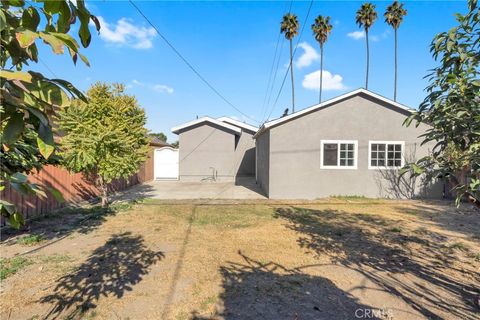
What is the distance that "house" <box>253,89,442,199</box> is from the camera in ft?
40.7

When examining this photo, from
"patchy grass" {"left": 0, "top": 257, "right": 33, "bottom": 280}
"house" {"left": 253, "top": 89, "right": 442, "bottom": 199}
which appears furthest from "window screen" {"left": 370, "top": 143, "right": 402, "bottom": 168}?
"patchy grass" {"left": 0, "top": 257, "right": 33, "bottom": 280}

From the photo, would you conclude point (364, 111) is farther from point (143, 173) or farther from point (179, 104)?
point (179, 104)

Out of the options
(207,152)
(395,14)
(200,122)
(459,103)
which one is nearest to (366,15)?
(395,14)

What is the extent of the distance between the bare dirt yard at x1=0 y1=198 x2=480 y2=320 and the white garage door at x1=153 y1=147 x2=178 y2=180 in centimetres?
1219

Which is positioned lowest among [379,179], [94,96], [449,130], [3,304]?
[3,304]

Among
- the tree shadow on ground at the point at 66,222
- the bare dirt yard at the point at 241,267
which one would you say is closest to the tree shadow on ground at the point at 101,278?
the bare dirt yard at the point at 241,267

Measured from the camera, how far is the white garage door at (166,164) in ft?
68.4

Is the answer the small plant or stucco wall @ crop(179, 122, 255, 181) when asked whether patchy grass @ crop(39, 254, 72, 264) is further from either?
stucco wall @ crop(179, 122, 255, 181)

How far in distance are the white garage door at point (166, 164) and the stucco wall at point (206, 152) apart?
178 centimetres

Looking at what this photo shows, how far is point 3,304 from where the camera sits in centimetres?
372

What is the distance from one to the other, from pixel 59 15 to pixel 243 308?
3643 millimetres

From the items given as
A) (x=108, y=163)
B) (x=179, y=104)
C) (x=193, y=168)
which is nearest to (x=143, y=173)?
(x=193, y=168)

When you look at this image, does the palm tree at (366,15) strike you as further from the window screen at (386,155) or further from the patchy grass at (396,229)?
the patchy grass at (396,229)

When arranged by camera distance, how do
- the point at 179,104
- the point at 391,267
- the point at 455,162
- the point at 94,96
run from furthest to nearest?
the point at 179,104 → the point at 94,96 → the point at 391,267 → the point at 455,162
